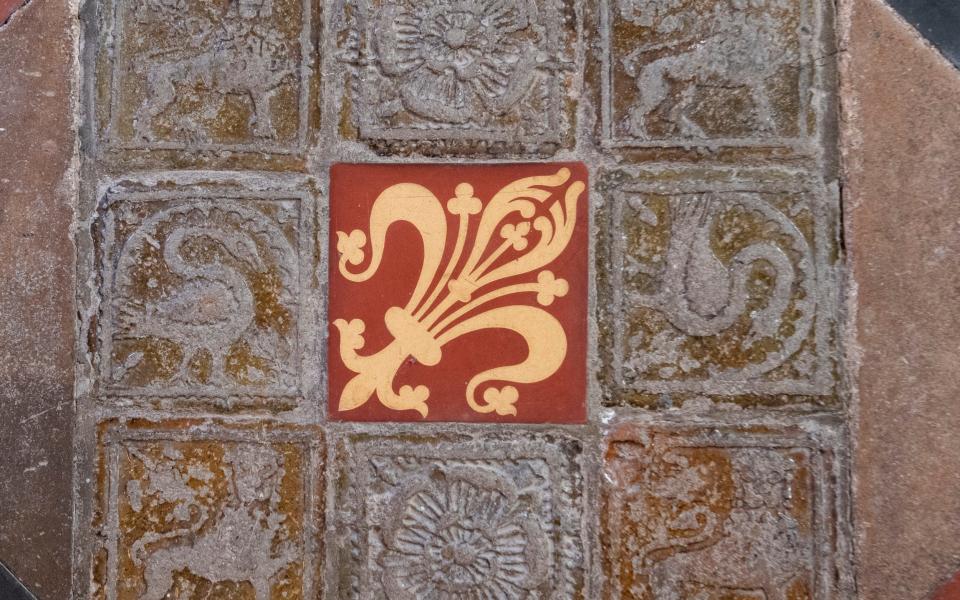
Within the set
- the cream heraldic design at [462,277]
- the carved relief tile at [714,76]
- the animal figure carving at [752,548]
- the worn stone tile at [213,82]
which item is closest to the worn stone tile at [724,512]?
the animal figure carving at [752,548]

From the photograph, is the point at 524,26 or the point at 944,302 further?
the point at 524,26

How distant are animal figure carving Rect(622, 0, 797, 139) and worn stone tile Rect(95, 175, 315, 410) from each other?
0.78 metres

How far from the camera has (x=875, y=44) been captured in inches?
60.5

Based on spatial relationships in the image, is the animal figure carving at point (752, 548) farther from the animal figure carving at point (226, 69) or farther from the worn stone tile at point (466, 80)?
the animal figure carving at point (226, 69)

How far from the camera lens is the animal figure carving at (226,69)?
5.24ft

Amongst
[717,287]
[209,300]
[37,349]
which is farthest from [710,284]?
[37,349]

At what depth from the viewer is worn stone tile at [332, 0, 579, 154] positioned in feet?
5.21

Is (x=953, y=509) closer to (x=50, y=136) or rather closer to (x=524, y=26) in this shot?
(x=524, y=26)

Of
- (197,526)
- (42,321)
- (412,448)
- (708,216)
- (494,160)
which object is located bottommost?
(197,526)

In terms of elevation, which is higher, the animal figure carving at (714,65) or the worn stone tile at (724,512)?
the animal figure carving at (714,65)

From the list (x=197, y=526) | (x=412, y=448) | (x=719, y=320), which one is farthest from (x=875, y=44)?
(x=197, y=526)

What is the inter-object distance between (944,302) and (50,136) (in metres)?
1.92

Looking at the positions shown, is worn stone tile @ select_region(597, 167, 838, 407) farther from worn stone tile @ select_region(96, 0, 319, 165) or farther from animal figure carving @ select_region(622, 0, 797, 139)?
worn stone tile @ select_region(96, 0, 319, 165)

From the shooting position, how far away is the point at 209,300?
5.16 ft
